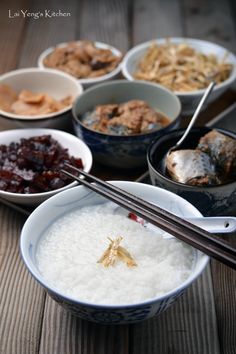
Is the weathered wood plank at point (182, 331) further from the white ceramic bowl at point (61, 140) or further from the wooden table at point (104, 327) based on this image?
the white ceramic bowl at point (61, 140)

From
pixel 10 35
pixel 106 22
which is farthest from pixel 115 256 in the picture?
pixel 106 22

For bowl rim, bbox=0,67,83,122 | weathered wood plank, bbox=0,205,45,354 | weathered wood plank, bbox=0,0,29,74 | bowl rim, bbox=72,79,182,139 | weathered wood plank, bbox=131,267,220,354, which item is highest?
bowl rim, bbox=72,79,182,139

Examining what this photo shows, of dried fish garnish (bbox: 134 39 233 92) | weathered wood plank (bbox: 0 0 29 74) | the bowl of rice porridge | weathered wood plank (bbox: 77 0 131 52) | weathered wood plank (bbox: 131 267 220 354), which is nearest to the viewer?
the bowl of rice porridge

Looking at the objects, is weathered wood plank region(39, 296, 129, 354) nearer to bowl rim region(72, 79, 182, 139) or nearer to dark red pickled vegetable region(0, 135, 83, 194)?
dark red pickled vegetable region(0, 135, 83, 194)

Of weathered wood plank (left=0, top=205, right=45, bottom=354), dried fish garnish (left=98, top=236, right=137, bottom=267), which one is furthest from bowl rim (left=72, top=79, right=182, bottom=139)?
dried fish garnish (left=98, top=236, right=137, bottom=267)

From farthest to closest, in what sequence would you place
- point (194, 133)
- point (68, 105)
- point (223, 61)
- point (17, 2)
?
point (17, 2) < point (223, 61) < point (68, 105) < point (194, 133)

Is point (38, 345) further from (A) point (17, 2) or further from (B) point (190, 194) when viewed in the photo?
(A) point (17, 2)

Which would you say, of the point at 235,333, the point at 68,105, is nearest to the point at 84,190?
the point at 235,333

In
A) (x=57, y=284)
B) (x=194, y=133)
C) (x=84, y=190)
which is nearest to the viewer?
(x=57, y=284)
